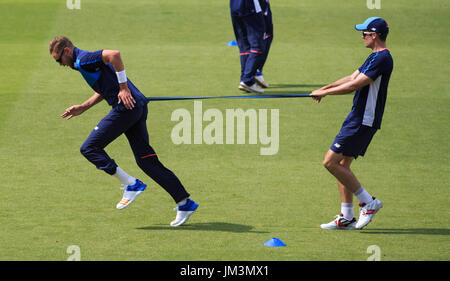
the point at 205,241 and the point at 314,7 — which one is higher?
the point at 314,7

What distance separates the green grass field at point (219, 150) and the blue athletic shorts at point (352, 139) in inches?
34.2

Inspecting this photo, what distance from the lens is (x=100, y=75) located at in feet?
25.8

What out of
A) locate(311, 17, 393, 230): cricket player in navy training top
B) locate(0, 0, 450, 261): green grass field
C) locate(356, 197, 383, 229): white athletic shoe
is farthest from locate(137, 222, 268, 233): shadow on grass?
locate(356, 197, 383, 229): white athletic shoe

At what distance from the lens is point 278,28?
19250 mm

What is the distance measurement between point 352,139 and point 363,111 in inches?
12.0

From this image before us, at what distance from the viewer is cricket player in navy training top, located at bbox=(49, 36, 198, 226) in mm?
7668

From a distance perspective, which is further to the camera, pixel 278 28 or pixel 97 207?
pixel 278 28

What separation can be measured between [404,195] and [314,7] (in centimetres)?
1270

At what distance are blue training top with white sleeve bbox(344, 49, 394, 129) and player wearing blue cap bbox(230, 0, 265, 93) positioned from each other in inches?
236

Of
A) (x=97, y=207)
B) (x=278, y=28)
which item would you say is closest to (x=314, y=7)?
(x=278, y=28)

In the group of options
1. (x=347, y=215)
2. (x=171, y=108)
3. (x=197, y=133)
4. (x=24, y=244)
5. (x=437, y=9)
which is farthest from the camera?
(x=437, y=9)

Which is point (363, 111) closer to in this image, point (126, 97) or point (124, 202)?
point (126, 97)

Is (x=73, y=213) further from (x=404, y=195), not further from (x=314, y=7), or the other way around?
(x=314, y=7)

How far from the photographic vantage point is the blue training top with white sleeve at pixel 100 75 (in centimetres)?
766
